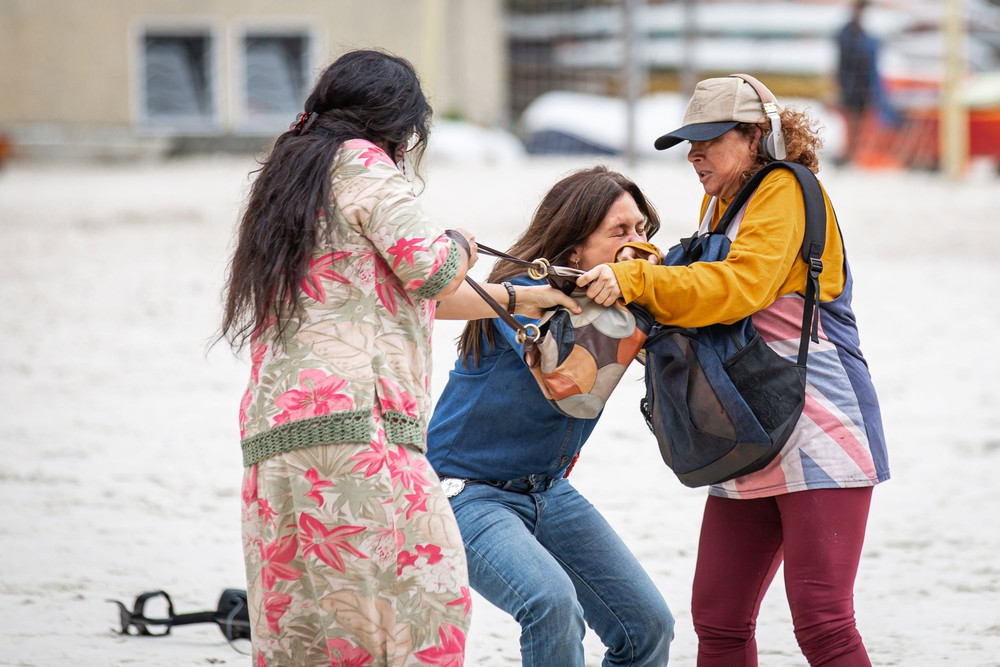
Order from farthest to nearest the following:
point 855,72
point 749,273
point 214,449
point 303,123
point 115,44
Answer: point 115,44 → point 855,72 → point 214,449 → point 749,273 → point 303,123

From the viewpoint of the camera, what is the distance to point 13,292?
10.9m

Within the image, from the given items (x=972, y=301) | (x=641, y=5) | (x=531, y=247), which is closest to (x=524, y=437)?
(x=531, y=247)

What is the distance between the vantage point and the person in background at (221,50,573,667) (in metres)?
2.45

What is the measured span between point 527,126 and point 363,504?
69.7 feet

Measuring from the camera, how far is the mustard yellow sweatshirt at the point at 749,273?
268cm

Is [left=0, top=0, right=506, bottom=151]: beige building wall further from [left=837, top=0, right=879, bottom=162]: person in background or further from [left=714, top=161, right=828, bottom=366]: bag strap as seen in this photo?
[left=714, top=161, right=828, bottom=366]: bag strap

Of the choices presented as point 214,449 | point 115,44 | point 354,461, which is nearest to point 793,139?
point 354,461

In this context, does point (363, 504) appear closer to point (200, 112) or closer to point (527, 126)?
point (527, 126)

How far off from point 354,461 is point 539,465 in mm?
612

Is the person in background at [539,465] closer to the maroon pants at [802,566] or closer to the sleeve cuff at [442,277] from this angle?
the maroon pants at [802,566]

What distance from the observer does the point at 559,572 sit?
2.76 meters

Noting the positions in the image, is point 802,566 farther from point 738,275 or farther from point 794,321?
point 738,275

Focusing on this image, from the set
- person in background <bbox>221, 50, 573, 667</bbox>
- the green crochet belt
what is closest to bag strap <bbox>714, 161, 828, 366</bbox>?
person in background <bbox>221, 50, 573, 667</bbox>

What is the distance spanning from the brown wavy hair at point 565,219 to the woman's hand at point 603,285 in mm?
240
